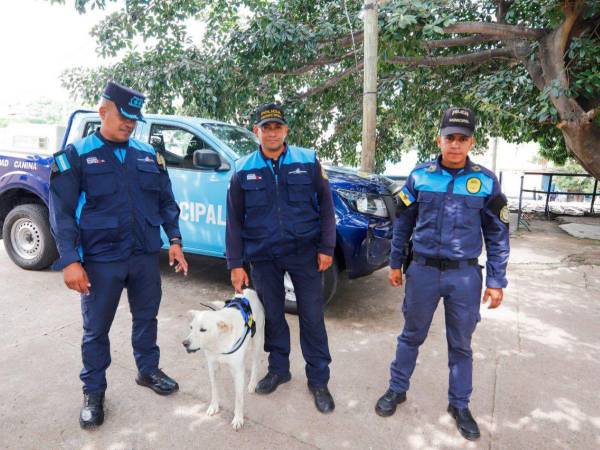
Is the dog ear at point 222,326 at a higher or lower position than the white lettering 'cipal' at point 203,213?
lower

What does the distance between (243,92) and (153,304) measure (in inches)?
235

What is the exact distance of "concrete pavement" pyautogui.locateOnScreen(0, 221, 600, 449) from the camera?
7.95 ft

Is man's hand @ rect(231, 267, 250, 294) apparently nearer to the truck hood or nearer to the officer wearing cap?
the officer wearing cap

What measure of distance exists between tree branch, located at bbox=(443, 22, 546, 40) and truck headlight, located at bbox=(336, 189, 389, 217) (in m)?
3.68

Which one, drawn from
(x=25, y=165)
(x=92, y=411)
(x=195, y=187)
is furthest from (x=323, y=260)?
(x=25, y=165)

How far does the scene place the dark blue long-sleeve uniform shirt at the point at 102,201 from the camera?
2355 millimetres

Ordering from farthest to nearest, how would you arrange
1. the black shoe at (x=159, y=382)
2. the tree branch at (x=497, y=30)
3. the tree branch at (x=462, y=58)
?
1. the tree branch at (x=462, y=58)
2. the tree branch at (x=497, y=30)
3. the black shoe at (x=159, y=382)

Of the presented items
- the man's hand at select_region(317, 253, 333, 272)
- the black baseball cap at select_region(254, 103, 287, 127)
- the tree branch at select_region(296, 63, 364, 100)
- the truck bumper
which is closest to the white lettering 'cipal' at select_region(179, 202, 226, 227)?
the truck bumper

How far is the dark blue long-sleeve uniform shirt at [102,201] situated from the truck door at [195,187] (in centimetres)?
157

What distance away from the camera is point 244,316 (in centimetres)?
257

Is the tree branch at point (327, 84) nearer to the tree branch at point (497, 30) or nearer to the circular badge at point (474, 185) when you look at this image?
the tree branch at point (497, 30)

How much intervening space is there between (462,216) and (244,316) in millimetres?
1385

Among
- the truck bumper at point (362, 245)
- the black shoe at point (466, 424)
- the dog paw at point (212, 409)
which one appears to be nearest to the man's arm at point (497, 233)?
the black shoe at point (466, 424)

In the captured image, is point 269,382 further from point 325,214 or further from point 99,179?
point 99,179
